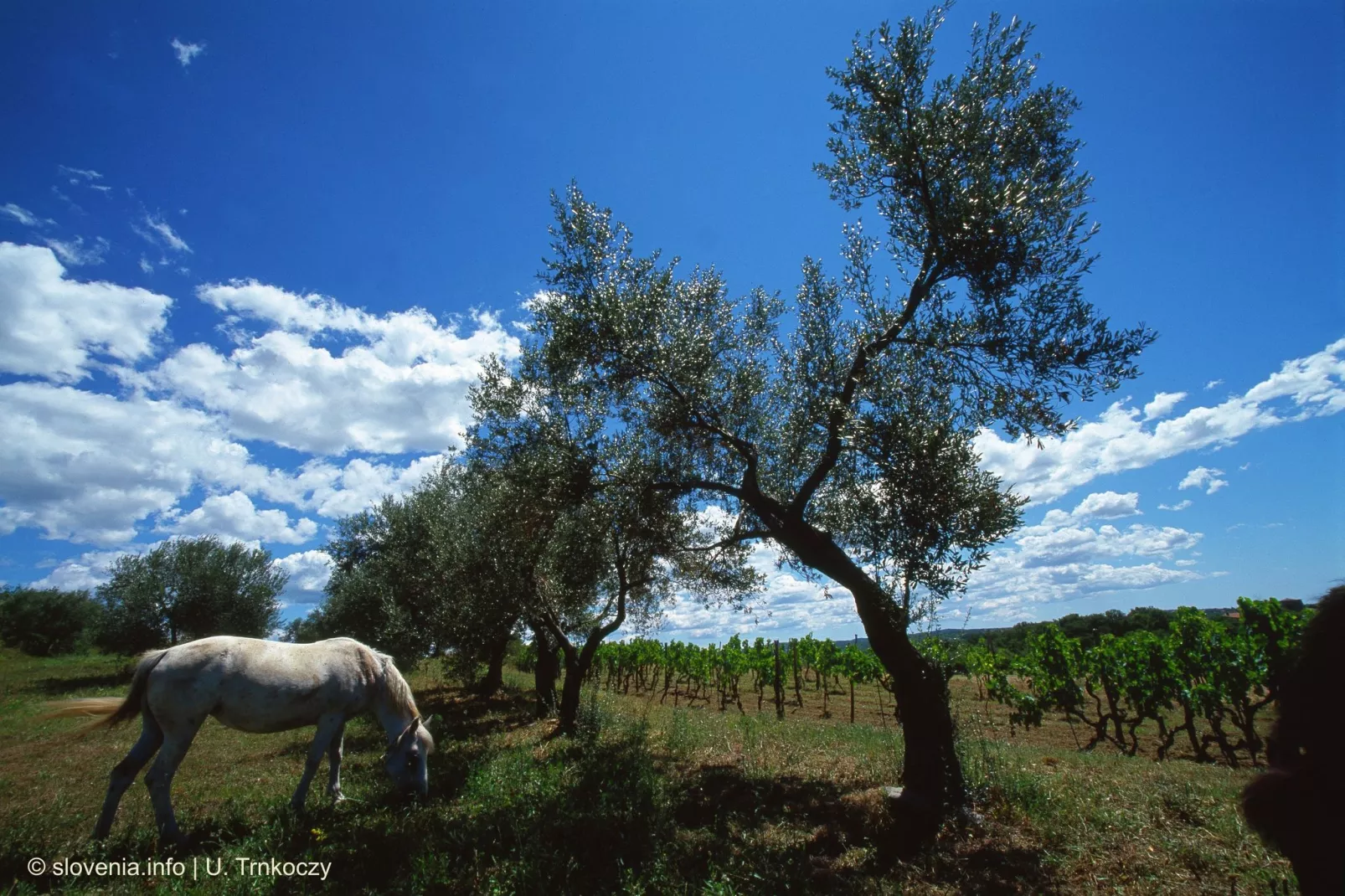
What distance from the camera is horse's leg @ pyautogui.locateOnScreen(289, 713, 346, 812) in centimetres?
840

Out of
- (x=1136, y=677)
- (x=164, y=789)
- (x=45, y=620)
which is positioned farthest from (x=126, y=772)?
(x=45, y=620)

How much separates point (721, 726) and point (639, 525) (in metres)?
8.19

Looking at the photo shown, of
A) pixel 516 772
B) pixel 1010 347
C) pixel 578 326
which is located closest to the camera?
pixel 1010 347

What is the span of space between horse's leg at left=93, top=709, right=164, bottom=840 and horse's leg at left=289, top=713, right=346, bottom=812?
190cm

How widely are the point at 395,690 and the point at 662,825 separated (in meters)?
5.35

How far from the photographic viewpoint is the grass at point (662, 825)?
20.4ft

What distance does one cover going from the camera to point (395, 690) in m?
9.95

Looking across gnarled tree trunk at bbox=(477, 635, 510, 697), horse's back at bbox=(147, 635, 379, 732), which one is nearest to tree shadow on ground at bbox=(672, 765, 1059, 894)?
horse's back at bbox=(147, 635, 379, 732)

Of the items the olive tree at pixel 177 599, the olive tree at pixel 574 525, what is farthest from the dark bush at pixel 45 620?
the olive tree at pixel 574 525

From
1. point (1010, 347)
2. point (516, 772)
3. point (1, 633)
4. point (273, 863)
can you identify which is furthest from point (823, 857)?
point (1, 633)

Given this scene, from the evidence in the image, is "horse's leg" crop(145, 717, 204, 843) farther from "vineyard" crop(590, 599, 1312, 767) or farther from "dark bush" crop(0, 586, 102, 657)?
"dark bush" crop(0, 586, 102, 657)

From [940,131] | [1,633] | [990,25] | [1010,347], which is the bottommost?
[1,633]

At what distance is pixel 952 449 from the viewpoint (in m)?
8.82

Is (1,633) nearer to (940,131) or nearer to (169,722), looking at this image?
(169,722)
